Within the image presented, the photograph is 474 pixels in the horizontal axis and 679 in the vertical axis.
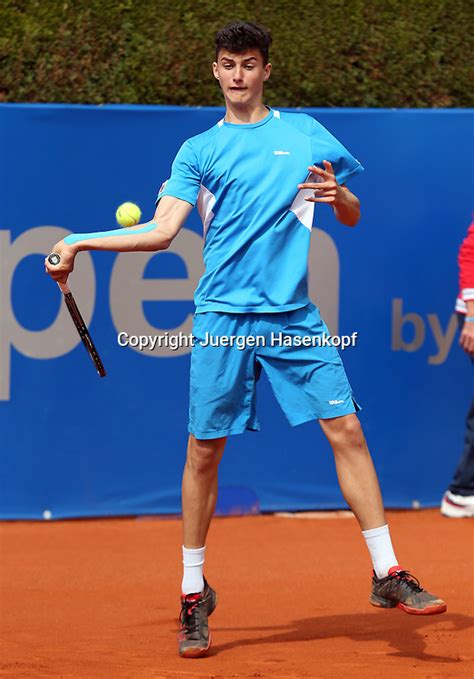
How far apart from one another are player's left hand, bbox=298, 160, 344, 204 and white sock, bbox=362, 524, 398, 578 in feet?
3.86

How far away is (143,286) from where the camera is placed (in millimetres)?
6602

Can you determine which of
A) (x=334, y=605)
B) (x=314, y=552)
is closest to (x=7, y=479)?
(x=314, y=552)

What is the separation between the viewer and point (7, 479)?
6.63 m

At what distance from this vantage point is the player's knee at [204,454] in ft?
15.0

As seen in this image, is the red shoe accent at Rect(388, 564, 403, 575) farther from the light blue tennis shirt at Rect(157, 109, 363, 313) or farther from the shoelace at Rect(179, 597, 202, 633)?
the light blue tennis shirt at Rect(157, 109, 363, 313)

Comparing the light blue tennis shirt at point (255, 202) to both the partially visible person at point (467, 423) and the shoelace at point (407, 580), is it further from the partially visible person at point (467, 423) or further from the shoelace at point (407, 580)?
the partially visible person at point (467, 423)

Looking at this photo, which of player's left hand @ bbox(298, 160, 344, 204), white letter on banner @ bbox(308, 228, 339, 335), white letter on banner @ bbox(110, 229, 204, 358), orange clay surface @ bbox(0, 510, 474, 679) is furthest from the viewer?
white letter on banner @ bbox(308, 228, 339, 335)

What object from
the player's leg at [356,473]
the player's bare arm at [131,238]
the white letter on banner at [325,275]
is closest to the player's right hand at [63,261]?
the player's bare arm at [131,238]

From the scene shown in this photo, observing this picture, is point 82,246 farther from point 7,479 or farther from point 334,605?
point 7,479

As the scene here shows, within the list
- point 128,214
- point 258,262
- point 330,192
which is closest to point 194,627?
point 258,262

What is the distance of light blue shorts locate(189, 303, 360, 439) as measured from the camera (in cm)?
444

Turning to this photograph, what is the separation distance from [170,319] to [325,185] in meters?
2.43

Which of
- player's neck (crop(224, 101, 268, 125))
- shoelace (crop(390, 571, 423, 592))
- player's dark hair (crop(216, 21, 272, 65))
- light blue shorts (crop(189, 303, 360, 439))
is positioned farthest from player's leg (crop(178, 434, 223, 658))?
player's dark hair (crop(216, 21, 272, 65))

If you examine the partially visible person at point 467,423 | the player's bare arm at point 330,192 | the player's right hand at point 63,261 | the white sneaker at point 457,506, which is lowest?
the white sneaker at point 457,506
